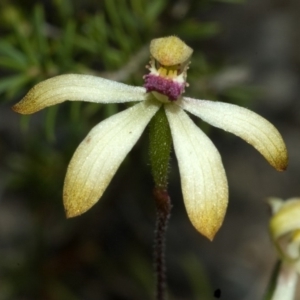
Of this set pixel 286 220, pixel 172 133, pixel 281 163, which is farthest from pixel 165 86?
pixel 286 220

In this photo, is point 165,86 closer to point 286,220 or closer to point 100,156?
point 100,156

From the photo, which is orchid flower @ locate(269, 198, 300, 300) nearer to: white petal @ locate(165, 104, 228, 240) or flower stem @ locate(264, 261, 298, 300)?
flower stem @ locate(264, 261, 298, 300)

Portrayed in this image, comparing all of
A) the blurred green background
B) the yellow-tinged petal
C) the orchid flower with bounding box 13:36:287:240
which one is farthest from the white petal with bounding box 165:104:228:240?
the blurred green background

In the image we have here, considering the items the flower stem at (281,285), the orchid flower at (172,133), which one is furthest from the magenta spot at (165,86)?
the flower stem at (281,285)

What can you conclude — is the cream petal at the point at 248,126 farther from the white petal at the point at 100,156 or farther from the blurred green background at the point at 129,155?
the blurred green background at the point at 129,155

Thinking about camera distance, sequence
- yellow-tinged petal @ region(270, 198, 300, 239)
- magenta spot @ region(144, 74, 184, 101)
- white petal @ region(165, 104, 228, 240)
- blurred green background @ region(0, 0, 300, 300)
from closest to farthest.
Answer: white petal @ region(165, 104, 228, 240), magenta spot @ region(144, 74, 184, 101), yellow-tinged petal @ region(270, 198, 300, 239), blurred green background @ region(0, 0, 300, 300)

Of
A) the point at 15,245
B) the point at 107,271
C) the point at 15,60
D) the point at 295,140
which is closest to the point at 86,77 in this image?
the point at 15,60

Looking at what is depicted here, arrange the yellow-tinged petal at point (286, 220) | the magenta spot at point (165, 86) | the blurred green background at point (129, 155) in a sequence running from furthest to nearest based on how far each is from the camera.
Result: the blurred green background at point (129, 155)
the yellow-tinged petal at point (286, 220)
the magenta spot at point (165, 86)
